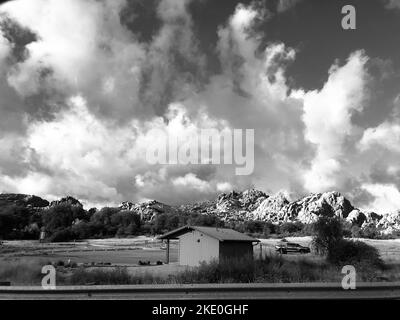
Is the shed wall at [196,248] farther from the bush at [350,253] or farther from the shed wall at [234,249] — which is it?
the bush at [350,253]

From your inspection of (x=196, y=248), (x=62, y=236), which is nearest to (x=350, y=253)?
(x=196, y=248)

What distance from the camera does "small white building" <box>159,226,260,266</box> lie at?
123 ft

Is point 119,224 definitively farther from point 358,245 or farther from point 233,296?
point 233,296

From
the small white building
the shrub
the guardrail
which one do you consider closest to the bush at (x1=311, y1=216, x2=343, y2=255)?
the small white building

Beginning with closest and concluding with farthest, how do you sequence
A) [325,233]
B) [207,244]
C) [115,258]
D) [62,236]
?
[207,244] < [325,233] < [115,258] < [62,236]

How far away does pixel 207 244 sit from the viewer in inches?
1495

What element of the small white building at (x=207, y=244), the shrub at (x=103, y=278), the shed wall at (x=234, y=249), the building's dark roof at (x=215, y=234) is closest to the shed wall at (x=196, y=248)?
the small white building at (x=207, y=244)

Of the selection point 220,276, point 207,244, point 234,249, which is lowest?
point 220,276

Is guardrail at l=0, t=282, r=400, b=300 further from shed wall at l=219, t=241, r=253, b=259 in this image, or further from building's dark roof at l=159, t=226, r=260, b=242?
shed wall at l=219, t=241, r=253, b=259

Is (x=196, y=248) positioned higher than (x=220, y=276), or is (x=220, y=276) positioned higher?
(x=196, y=248)

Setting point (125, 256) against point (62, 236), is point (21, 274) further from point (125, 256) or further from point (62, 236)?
point (62, 236)

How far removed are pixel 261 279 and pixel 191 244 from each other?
18535 millimetres

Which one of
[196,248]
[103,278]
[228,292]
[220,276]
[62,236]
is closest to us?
[228,292]
